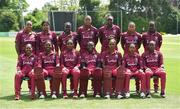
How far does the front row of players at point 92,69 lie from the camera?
12.4 meters

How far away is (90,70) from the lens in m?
12.6

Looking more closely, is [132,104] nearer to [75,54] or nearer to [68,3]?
[75,54]

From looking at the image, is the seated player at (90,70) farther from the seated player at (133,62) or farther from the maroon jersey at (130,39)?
the maroon jersey at (130,39)

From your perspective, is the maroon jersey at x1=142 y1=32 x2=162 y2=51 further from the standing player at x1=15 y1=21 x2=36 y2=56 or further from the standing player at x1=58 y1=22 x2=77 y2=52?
the standing player at x1=15 y1=21 x2=36 y2=56

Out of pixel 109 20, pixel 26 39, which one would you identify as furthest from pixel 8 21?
pixel 109 20

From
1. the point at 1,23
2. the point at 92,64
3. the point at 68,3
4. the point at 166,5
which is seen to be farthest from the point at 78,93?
the point at 68,3

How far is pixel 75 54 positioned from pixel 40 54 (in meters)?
0.88

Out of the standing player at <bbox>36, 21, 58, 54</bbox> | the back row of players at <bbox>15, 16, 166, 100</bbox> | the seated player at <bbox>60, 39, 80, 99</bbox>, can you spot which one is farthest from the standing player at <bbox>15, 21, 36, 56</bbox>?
the seated player at <bbox>60, 39, 80, 99</bbox>

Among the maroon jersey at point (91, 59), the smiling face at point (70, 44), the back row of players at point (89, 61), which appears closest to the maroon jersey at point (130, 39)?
the back row of players at point (89, 61)

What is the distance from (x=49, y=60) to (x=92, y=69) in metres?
1.11

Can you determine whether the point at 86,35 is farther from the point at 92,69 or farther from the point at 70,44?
the point at 92,69

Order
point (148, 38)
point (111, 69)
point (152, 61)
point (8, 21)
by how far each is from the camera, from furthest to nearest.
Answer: point (8, 21)
point (148, 38)
point (152, 61)
point (111, 69)

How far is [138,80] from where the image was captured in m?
12.9

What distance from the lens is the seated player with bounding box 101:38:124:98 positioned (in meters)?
12.4
